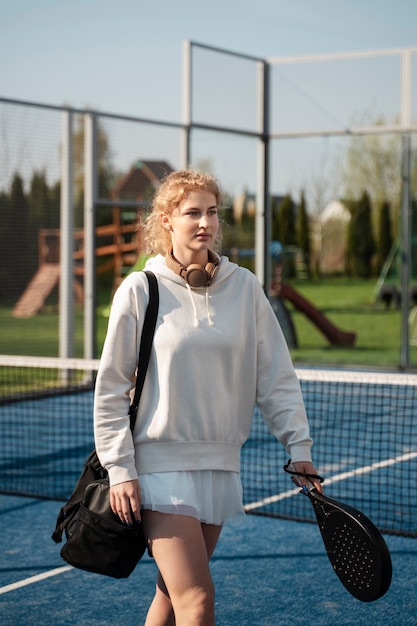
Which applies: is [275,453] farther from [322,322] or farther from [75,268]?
[75,268]

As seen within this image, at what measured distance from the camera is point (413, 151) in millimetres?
14117

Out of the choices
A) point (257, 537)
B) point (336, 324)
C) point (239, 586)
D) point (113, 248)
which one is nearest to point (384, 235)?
point (336, 324)

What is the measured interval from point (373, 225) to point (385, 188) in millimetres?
660

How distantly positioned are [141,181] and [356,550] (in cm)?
1149

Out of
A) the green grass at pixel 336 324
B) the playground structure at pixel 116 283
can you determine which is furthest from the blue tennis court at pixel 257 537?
the playground structure at pixel 116 283

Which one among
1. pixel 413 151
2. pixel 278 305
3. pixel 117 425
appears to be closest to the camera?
pixel 117 425

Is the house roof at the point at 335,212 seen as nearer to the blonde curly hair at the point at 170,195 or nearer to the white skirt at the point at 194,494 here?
the blonde curly hair at the point at 170,195

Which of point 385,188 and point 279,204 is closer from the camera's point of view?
point 279,204

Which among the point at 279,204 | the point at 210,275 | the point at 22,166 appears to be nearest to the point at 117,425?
the point at 210,275

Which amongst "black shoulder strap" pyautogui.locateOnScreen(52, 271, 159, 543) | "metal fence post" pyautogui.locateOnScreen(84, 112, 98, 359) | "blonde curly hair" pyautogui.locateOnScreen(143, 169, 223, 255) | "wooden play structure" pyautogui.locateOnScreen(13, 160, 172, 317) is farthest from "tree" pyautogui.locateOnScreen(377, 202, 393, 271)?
"black shoulder strap" pyautogui.locateOnScreen(52, 271, 159, 543)

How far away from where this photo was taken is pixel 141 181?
14344mm

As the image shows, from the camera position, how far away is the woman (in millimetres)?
3119

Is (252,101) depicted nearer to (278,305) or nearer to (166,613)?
(278,305)

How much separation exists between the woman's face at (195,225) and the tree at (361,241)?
14.2m
